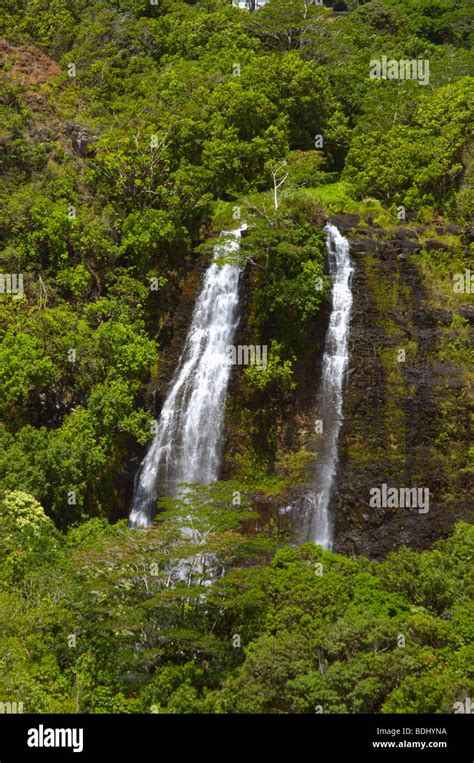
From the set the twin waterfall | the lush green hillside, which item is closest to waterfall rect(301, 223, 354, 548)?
the twin waterfall

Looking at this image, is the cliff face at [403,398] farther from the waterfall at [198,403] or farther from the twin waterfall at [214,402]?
the waterfall at [198,403]

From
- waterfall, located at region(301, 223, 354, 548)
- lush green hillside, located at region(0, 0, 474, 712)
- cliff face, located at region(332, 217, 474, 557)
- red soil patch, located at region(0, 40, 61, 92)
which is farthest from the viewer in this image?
red soil patch, located at region(0, 40, 61, 92)

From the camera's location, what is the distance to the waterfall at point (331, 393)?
91.3 ft

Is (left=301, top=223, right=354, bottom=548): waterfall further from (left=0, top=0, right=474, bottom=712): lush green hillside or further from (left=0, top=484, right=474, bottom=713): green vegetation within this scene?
(left=0, top=484, right=474, bottom=713): green vegetation

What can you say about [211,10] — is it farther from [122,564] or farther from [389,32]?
[122,564]

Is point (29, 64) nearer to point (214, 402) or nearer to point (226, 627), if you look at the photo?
point (214, 402)

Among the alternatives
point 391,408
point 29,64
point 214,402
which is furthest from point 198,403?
point 29,64

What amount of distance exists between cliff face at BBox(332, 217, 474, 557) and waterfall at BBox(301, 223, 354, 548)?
0.86 ft

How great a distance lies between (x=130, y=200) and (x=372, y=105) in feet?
39.4

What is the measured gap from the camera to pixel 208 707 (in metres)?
18.9

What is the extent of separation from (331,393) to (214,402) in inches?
157

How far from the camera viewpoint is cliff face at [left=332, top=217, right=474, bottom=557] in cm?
2717

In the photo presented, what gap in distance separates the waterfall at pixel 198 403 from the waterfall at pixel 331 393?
11.0ft

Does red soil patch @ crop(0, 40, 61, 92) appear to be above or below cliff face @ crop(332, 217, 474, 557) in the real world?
above
